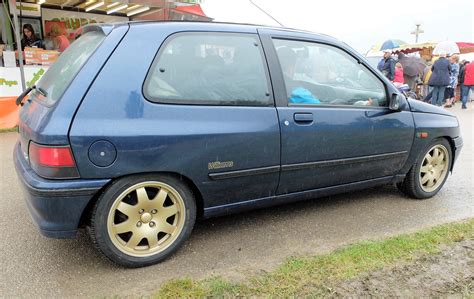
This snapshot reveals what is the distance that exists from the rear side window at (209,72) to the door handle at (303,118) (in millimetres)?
240

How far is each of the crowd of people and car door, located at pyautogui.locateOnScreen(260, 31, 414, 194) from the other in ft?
24.1

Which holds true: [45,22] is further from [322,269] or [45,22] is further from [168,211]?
[322,269]

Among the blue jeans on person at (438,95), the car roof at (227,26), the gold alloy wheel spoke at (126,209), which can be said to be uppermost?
the car roof at (227,26)

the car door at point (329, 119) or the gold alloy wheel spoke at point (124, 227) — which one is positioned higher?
the car door at point (329, 119)

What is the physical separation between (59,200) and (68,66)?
0.97 m

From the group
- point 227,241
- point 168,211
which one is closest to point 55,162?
point 168,211

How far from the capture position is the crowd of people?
1132cm

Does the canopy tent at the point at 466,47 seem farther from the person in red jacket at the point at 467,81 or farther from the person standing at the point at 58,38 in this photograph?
the person standing at the point at 58,38

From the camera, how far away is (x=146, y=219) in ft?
8.89

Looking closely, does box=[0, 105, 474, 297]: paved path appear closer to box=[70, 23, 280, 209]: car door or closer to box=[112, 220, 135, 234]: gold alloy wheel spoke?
box=[112, 220, 135, 234]: gold alloy wheel spoke

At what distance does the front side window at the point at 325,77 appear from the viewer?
3219mm

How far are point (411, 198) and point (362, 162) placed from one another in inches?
40.6

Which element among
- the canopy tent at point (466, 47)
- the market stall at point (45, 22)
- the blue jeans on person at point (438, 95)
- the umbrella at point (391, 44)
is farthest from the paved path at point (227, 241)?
the canopy tent at point (466, 47)

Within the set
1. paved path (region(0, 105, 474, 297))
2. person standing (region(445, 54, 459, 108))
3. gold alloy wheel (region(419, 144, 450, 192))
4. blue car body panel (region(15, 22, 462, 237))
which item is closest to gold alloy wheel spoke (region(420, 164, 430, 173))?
gold alloy wheel (region(419, 144, 450, 192))
